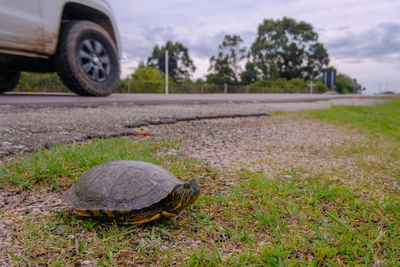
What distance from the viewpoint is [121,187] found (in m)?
1.75

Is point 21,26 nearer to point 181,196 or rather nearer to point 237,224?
point 181,196

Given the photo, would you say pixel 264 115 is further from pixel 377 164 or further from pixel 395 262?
pixel 395 262

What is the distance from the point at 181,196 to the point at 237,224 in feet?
1.24

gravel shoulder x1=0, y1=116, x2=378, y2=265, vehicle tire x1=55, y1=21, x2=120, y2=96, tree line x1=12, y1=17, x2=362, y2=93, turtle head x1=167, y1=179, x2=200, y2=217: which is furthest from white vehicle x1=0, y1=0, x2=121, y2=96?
tree line x1=12, y1=17, x2=362, y2=93

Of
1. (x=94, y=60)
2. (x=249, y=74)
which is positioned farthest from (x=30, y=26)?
(x=249, y=74)

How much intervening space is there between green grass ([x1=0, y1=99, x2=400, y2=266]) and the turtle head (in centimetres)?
9

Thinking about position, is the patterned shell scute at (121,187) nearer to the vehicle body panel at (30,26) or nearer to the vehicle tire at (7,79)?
the vehicle body panel at (30,26)

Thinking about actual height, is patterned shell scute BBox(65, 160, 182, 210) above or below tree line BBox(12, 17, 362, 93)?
below

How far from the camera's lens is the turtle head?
5.52 ft

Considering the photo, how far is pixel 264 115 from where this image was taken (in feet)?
21.0

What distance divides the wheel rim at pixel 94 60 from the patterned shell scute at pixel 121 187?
16.7ft

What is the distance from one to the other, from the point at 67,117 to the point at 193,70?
69.1m

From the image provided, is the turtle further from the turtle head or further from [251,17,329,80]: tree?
[251,17,329,80]: tree

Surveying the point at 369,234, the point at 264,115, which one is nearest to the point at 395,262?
the point at 369,234
